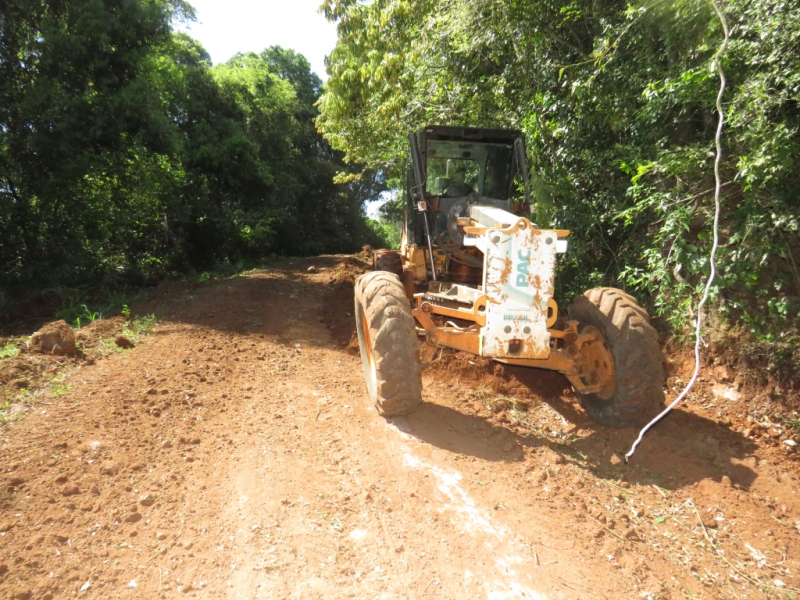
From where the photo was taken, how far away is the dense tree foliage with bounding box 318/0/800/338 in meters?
3.72

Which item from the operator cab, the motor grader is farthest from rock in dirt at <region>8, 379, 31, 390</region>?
the operator cab

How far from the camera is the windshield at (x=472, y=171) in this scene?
5.94m

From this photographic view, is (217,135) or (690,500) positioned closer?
(690,500)

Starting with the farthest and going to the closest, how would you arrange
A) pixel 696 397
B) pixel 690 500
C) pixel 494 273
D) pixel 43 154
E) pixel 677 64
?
1. pixel 43 154
2. pixel 696 397
3. pixel 677 64
4. pixel 494 273
5. pixel 690 500

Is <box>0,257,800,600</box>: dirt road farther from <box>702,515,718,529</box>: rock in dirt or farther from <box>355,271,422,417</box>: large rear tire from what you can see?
<box>355,271,422,417</box>: large rear tire

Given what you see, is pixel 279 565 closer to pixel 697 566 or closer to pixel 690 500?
pixel 697 566

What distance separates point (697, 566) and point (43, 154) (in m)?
12.0

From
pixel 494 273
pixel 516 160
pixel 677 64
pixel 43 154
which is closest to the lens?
pixel 494 273

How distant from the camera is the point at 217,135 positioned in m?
16.2

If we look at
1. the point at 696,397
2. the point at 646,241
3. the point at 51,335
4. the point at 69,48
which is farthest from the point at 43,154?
the point at 696,397

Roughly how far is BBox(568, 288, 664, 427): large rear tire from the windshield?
246 cm

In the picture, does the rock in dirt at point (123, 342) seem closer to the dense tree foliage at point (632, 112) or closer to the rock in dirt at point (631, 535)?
the dense tree foliage at point (632, 112)

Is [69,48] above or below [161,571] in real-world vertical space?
above

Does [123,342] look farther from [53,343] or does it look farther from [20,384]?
[20,384]
